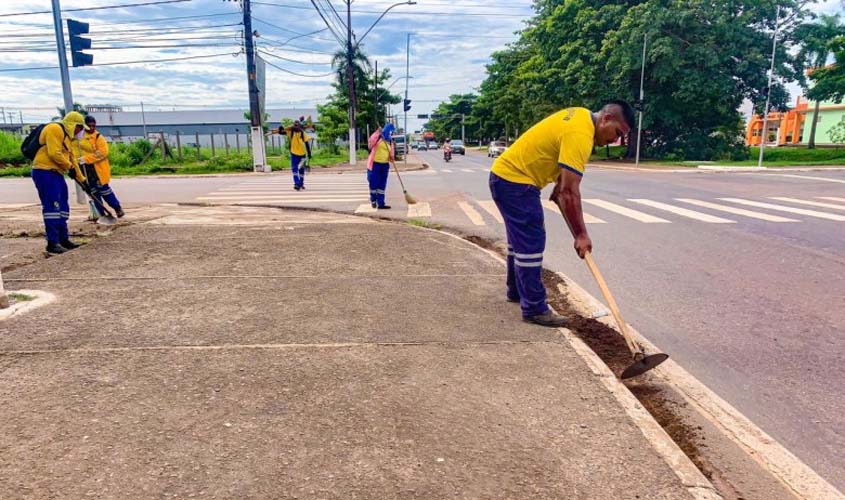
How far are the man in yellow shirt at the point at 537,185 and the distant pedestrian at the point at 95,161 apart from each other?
746cm

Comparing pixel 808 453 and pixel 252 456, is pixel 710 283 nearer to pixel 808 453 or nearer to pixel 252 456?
pixel 808 453

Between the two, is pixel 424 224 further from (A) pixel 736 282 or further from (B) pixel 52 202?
(B) pixel 52 202

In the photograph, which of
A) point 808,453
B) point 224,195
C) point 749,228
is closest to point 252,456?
point 808,453

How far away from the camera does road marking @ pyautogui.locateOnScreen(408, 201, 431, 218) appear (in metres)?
10.4

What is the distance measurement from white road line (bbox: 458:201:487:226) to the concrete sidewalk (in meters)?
4.15

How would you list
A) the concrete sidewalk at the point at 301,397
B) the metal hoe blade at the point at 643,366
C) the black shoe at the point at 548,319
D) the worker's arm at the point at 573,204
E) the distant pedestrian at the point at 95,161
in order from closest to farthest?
1. the concrete sidewalk at the point at 301,397
2. the metal hoe blade at the point at 643,366
3. the worker's arm at the point at 573,204
4. the black shoe at the point at 548,319
5. the distant pedestrian at the point at 95,161

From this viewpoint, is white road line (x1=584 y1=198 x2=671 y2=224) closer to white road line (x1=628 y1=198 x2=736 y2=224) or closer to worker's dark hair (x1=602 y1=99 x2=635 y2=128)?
white road line (x1=628 y1=198 x2=736 y2=224)

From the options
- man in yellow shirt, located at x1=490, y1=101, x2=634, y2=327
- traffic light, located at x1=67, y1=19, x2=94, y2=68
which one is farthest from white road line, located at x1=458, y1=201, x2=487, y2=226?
traffic light, located at x1=67, y1=19, x2=94, y2=68

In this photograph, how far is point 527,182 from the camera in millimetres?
4188

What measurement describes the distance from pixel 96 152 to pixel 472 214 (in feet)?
21.0

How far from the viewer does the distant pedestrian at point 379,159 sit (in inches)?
418

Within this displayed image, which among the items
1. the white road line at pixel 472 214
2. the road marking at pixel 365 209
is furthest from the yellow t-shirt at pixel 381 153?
the white road line at pixel 472 214

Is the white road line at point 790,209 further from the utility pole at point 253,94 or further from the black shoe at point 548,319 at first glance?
the utility pole at point 253,94

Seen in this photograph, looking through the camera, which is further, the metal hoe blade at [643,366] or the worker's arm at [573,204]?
the worker's arm at [573,204]
